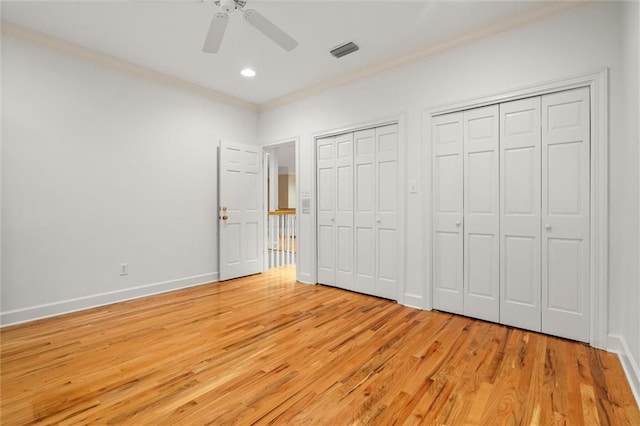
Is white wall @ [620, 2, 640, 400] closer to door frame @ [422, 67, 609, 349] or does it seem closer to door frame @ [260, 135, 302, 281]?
door frame @ [422, 67, 609, 349]

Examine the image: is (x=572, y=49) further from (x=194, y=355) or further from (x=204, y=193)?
(x=204, y=193)

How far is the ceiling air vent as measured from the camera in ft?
10.5

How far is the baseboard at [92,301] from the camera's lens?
9.53ft

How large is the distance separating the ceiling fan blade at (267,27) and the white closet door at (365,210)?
1608 millimetres

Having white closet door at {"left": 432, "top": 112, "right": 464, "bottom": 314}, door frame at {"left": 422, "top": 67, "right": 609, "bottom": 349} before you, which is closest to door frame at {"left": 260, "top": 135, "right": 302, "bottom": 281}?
white closet door at {"left": 432, "top": 112, "right": 464, "bottom": 314}

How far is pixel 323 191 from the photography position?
4285 millimetres

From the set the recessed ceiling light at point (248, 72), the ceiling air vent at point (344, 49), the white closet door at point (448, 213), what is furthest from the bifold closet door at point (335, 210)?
the recessed ceiling light at point (248, 72)

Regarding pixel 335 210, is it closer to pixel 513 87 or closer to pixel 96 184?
pixel 513 87

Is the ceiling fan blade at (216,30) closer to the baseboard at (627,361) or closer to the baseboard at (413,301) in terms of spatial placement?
the baseboard at (413,301)

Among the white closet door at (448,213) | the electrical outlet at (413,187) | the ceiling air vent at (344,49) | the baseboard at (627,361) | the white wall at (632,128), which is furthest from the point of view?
the electrical outlet at (413,187)

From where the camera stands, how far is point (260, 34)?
119 inches

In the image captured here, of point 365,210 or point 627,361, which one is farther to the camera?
point 365,210

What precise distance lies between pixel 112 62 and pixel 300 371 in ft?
12.7

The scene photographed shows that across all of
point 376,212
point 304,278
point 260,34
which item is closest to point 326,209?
point 376,212
